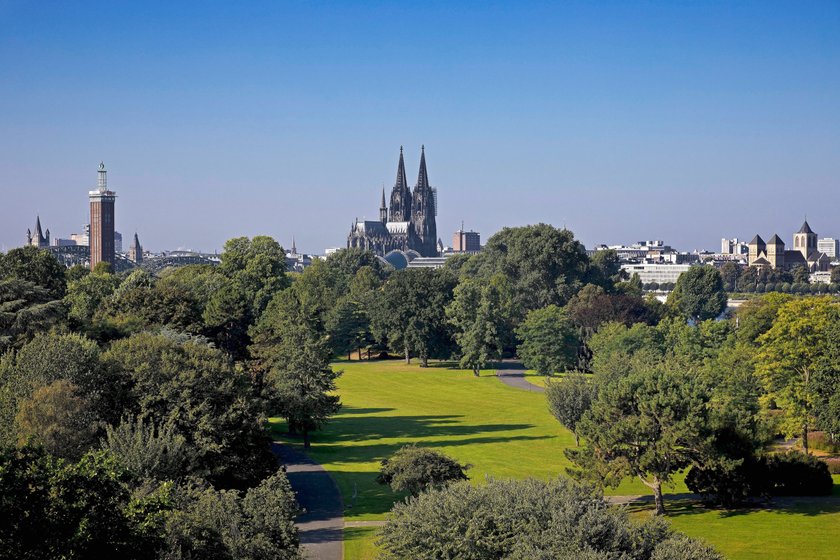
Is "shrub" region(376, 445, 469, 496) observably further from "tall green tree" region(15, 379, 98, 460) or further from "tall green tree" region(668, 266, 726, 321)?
"tall green tree" region(668, 266, 726, 321)

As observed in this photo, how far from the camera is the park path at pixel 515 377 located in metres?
69.9

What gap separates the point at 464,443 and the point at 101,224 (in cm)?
14532

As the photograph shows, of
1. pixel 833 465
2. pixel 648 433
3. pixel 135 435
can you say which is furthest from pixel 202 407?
pixel 833 465

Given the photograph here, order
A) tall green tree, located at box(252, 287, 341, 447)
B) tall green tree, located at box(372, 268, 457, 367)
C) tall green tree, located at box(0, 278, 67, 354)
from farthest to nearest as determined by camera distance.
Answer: tall green tree, located at box(372, 268, 457, 367)
tall green tree, located at box(252, 287, 341, 447)
tall green tree, located at box(0, 278, 67, 354)

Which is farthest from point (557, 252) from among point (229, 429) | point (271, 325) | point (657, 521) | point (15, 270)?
point (657, 521)

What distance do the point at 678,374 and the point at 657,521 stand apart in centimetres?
1416

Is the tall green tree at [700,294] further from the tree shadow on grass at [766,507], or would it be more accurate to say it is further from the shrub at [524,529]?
the shrub at [524,529]

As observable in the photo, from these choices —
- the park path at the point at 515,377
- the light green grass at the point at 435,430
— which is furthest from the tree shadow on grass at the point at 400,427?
the park path at the point at 515,377

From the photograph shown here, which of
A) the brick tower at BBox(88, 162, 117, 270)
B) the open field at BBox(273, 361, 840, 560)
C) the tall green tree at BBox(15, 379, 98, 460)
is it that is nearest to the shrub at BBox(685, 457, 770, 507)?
the open field at BBox(273, 361, 840, 560)

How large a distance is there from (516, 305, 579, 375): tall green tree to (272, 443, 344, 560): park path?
3027 cm

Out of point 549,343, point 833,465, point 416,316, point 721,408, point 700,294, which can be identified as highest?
point 700,294

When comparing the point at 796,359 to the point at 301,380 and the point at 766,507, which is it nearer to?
the point at 766,507

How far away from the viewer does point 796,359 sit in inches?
1789

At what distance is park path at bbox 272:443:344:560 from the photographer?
30.0 m
